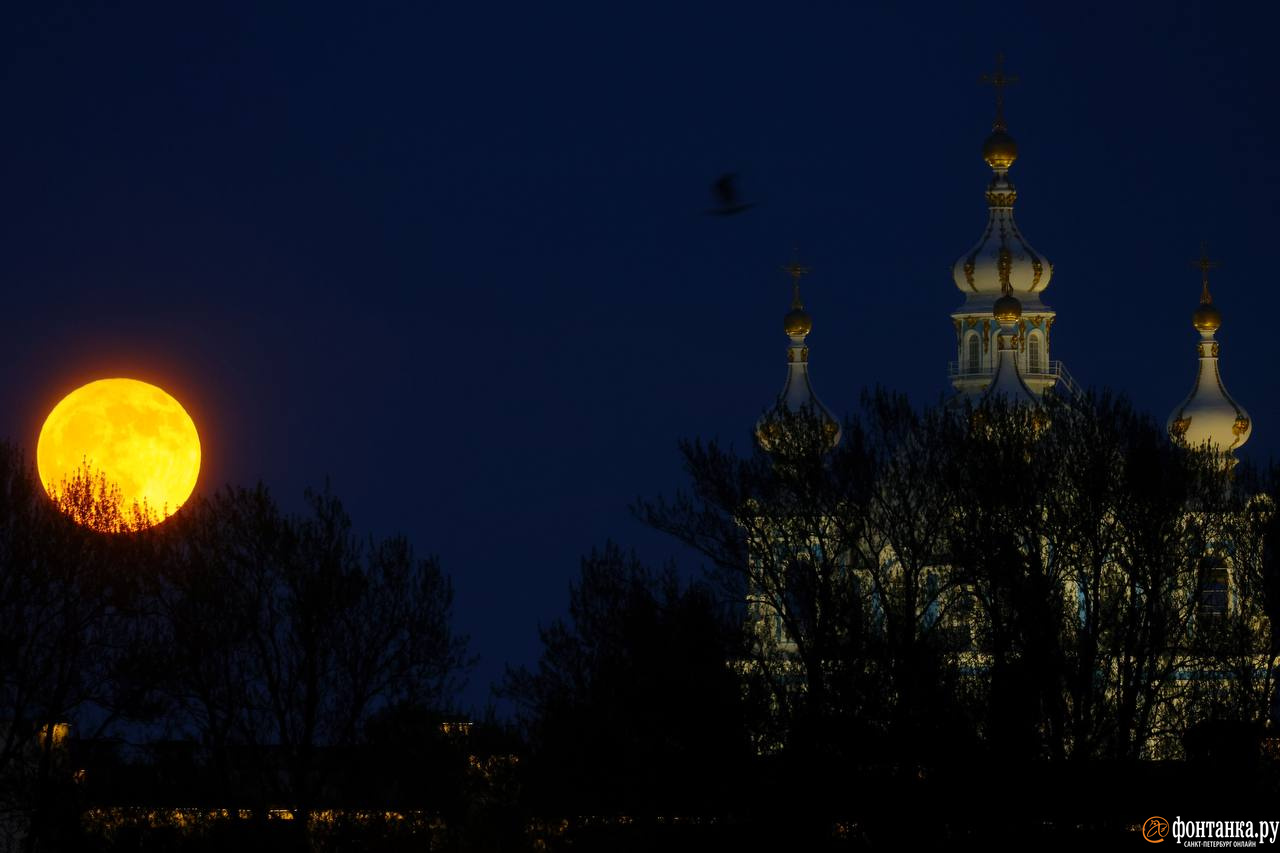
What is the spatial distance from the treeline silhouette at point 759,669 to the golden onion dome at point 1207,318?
37.2 metres

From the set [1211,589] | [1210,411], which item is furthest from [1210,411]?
[1211,589]

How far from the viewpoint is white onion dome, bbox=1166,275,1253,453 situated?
281 ft

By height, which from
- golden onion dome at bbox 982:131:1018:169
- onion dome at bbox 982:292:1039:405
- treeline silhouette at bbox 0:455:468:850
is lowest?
treeline silhouette at bbox 0:455:468:850

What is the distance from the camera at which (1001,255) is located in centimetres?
9312

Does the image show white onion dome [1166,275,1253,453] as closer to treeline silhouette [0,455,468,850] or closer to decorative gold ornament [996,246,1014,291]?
decorative gold ornament [996,246,1014,291]

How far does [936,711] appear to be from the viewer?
4544 cm

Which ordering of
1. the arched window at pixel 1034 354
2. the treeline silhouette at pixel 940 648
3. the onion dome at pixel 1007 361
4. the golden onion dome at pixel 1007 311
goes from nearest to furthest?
the treeline silhouette at pixel 940 648 < the onion dome at pixel 1007 361 < the golden onion dome at pixel 1007 311 < the arched window at pixel 1034 354

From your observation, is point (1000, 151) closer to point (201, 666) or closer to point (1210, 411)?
point (1210, 411)

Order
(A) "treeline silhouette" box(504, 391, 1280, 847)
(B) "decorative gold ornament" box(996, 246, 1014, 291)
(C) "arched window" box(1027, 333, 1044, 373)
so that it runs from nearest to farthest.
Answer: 1. (A) "treeline silhouette" box(504, 391, 1280, 847)
2. (C) "arched window" box(1027, 333, 1044, 373)
3. (B) "decorative gold ornament" box(996, 246, 1014, 291)

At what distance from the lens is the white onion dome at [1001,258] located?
9312cm

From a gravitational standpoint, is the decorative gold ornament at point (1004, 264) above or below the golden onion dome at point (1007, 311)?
above

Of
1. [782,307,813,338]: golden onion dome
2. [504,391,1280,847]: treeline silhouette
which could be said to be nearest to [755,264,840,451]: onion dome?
[782,307,813,338]: golden onion dome

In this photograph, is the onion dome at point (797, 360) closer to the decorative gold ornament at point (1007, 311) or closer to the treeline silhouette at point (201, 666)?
the decorative gold ornament at point (1007, 311)

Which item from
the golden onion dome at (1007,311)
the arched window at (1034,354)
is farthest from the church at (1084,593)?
the arched window at (1034,354)
